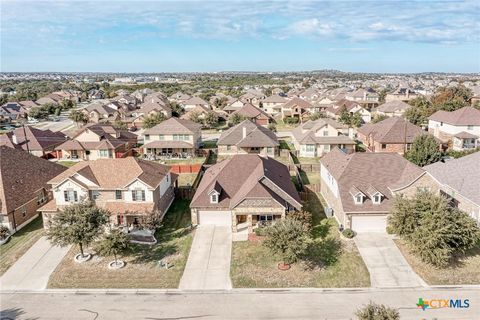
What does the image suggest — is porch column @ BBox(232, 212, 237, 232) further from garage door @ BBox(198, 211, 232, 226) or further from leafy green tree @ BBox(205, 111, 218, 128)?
leafy green tree @ BBox(205, 111, 218, 128)

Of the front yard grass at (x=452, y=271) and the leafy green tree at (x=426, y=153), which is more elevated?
the leafy green tree at (x=426, y=153)

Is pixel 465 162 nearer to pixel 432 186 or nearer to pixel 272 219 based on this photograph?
pixel 432 186

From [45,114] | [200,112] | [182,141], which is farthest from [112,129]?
[45,114]

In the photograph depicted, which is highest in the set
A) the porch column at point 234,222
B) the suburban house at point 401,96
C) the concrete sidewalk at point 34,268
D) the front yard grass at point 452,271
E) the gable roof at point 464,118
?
the suburban house at point 401,96

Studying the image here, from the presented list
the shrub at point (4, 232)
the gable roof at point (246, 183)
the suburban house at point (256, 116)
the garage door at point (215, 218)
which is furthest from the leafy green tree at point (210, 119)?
the shrub at point (4, 232)

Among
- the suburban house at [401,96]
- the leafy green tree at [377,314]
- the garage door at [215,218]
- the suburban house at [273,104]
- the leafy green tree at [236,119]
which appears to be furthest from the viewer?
the suburban house at [401,96]

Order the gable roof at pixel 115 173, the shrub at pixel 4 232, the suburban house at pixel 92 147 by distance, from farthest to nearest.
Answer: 1. the suburban house at pixel 92 147
2. the gable roof at pixel 115 173
3. the shrub at pixel 4 232

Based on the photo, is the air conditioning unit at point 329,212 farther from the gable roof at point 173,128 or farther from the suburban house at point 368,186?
the gable roof at point 173,128
